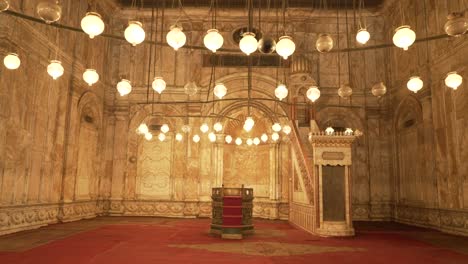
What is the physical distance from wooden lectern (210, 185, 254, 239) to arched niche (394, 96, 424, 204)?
15.9ft

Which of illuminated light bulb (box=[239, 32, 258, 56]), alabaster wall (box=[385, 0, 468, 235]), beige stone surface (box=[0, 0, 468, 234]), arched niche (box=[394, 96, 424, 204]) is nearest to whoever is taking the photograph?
illuminated light bulb (box=[239, 32, 258, 56])

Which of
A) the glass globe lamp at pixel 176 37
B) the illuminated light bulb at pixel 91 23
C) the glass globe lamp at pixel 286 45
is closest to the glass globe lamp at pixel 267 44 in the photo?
the glass globe lamp at pixel 286 45

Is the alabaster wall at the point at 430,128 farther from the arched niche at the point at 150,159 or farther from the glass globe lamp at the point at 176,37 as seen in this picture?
the arched niche at the point at 150,159

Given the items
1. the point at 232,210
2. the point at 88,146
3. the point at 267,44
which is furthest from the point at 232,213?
the point at 88,146

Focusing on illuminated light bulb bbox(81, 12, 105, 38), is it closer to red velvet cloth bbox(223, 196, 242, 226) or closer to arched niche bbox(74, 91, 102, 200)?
red velvet cloth bbox(223, 196, 242, 226)

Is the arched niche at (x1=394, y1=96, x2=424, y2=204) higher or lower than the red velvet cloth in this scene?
higher

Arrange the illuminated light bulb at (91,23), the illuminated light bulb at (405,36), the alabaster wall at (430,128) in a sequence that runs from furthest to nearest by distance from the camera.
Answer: the alabaster wall at (430,128), the illuminated light bulb at (405,36), the illuminated light bulb at (91,23)

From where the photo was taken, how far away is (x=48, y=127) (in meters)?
8.44

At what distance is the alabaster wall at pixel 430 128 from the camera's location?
25.1 feet

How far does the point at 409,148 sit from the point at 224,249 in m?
6.79

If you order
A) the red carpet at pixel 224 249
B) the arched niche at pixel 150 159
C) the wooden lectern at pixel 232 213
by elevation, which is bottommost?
the red carpet at pixel 224 249

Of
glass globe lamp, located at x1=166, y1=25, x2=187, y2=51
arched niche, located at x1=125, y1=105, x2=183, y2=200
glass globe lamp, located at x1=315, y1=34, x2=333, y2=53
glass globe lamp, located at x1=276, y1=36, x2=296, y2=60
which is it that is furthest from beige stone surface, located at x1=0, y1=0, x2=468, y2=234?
glass globe lamp, located at x1=166, y1=25, x2=187, y2=51

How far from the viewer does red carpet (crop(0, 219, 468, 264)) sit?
4832 mm

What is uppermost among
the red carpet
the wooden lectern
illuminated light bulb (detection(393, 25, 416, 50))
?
illuminated light bulb (detection(393, 25, 416, 50))
